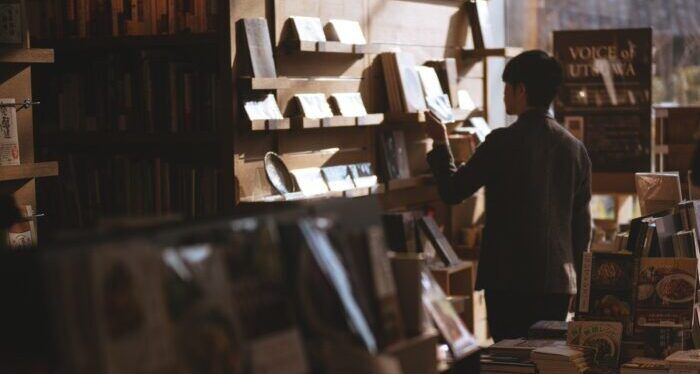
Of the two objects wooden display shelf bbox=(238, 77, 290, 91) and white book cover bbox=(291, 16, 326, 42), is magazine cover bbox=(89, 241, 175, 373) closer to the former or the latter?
wooden display shelf bbox=(238, 77, 290, 91)

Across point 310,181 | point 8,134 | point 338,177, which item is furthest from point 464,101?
point 8,134

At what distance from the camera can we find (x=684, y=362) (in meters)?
3.16

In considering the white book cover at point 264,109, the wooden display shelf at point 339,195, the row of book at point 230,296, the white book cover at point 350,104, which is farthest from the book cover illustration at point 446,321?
the white book cover at point 350,104

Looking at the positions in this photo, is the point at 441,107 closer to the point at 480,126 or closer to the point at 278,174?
the point at 480,126

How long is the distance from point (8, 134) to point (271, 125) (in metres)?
1.08

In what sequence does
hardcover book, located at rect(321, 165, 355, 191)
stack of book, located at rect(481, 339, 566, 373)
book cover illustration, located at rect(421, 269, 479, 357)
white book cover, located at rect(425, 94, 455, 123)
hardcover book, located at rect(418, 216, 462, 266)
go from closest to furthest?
1. book cover illustration, located at rect(421, 269, 479, 357)
2. stack of book, located at rect(481, 339, 566, 373)
3. hardcover book, located at rect(321, 165, 355, 191)
4. hardcover book, located at rect(418, 216, 462, 266)
5. white book cover, located at rect(425, 94, 455, 123)

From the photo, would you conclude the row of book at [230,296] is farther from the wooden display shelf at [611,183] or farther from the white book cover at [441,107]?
the wooden display shelf at [611,183]

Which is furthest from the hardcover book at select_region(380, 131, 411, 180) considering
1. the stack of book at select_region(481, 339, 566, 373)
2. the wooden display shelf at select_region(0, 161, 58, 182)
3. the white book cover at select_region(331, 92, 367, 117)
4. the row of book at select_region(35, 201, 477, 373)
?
the row of book at select_region(35, 201, 477, 373)

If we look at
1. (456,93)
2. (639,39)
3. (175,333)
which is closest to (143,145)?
(456,93)

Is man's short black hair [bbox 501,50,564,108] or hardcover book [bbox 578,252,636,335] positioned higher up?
man's short black hair [bbox 501,50,564,108]

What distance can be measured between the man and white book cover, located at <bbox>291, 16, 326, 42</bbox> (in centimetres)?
96

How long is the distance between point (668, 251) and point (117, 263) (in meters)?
2.37

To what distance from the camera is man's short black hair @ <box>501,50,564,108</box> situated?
4402mm

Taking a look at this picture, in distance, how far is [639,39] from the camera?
21.4 feet
